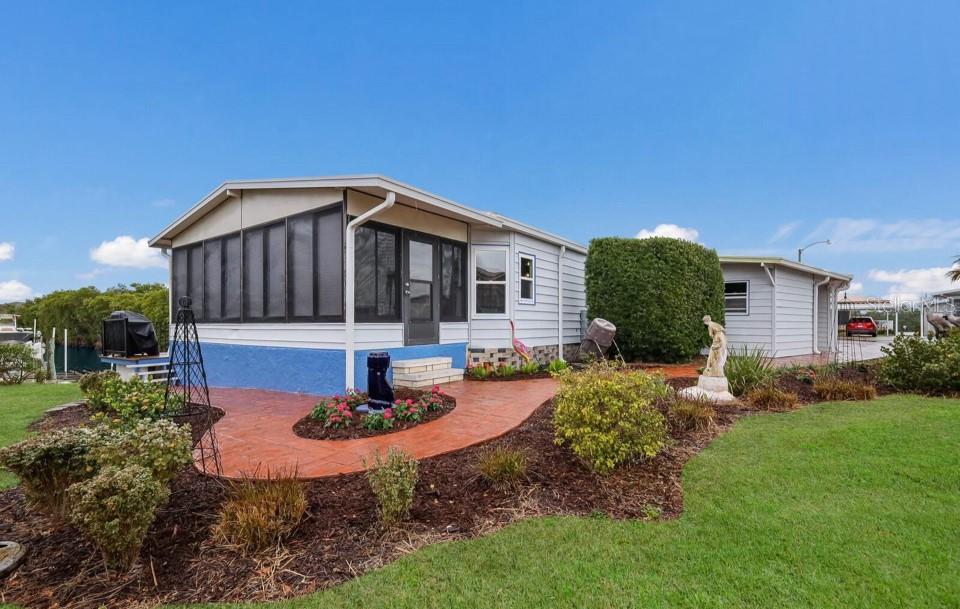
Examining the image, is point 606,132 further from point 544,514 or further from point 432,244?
point 544,514

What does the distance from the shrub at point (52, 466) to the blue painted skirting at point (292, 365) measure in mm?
3864

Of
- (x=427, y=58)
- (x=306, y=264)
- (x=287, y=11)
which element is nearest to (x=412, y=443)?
(x=306, y=264)

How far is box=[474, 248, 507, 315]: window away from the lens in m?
9.12

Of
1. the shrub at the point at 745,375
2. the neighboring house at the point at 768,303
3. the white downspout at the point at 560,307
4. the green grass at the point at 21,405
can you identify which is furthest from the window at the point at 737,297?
the green grass at the point at 21,405

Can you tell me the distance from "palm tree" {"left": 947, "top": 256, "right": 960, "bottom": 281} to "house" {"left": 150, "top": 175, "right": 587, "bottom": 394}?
16.6 meters

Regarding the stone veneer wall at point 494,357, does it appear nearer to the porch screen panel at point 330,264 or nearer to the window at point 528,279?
the window at point 528,279

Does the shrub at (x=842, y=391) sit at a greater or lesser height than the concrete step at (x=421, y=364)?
lesser

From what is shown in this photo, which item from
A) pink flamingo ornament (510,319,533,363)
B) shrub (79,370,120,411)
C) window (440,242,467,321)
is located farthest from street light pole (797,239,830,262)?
shrub (79,370,120,411)

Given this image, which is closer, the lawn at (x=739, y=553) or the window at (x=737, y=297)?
the lawn at (x=739, y=553)

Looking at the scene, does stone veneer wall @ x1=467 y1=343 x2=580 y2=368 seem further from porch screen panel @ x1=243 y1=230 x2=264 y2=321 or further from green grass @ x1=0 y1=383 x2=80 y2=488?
green grass @ x1=0 y1=383 x2=80 y2=488

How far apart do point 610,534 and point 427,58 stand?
1148cm

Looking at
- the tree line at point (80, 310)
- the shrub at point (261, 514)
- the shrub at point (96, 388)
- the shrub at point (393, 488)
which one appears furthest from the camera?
the tree line at point (80, 310)

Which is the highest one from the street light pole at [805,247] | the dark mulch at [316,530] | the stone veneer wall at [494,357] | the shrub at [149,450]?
the street light pole at [805,247]

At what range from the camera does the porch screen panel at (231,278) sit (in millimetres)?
8359
